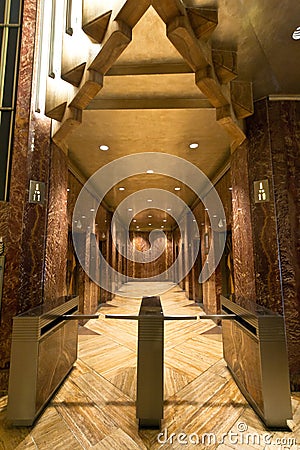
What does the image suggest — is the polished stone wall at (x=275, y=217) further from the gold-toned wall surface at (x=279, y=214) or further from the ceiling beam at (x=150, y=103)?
the ceiling beam at (x=150, y=103)

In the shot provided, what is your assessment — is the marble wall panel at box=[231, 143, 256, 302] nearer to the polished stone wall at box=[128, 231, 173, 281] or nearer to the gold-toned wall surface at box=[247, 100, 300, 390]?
the gold-toned wall surface at box=[247, 100, 300, 390]

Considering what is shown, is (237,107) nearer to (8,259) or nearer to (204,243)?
(8,259)

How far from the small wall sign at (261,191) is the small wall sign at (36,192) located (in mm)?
2594

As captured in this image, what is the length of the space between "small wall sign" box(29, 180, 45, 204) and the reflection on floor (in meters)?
2.13

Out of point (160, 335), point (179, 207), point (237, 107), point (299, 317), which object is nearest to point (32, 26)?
point (237, 107)

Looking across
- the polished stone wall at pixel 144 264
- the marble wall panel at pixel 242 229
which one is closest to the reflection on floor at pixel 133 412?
the marble wall panel at pixel 242 229

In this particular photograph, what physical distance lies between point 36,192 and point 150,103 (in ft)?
6.03

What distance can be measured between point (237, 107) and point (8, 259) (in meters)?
3.12

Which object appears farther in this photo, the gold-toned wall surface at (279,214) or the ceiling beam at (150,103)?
the ceiling beam at (150,103)

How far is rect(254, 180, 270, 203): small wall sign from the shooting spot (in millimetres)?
3013

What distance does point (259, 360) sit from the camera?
2.20 metres

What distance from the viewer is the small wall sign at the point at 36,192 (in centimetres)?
289

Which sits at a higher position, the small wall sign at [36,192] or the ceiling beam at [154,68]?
the ceiling beam at [154,68]

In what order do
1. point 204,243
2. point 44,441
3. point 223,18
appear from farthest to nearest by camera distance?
point 204,243 → point 223,18 → point 44,441
